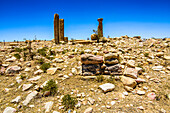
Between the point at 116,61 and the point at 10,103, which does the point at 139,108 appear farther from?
the point at 10,103

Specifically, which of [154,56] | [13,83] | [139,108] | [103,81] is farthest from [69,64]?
[154,56]

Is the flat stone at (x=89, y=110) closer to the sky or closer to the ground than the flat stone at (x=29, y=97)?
closer to the ground

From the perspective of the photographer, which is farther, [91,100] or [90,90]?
[90,90]

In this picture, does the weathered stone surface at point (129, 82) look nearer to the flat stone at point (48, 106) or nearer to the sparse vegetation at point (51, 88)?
the sparse vegetation at point (51, 88)

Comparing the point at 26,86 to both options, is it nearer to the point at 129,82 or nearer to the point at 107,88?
the point at 107,88

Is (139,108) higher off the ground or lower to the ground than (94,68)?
lower

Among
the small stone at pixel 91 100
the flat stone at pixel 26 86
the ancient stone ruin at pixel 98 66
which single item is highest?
the ancient stone ruin at pixel 98 66

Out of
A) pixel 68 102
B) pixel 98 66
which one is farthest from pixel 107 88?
pixel 68 102

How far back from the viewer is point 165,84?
442 centimetres

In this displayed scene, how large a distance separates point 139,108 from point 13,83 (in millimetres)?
5422

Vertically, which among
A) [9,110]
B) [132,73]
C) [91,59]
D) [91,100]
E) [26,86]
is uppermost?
[91,59]

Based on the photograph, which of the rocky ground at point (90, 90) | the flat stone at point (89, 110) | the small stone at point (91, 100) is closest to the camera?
the flat stone at point (89, 110)

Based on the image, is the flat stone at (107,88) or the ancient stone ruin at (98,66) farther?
the ancient stone ruin at (98,66)

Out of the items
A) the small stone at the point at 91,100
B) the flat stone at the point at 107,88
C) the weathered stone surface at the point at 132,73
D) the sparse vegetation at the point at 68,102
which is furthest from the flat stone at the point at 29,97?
the weathered stone surface at the point at 132,73
